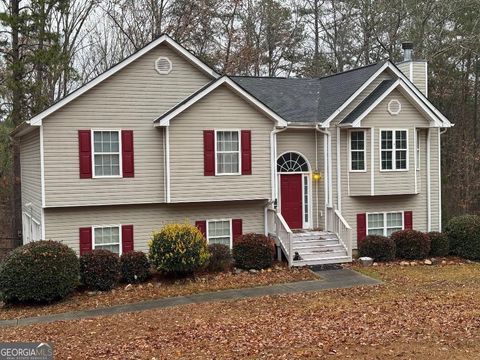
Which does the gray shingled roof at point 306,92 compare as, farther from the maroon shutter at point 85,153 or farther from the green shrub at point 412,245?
the maroon shutter at point 85,153

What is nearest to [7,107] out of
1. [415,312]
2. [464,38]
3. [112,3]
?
[112,3]

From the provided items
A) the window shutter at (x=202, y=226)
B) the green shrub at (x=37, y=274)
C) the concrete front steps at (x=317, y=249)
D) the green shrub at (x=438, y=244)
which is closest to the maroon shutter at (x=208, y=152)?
the window shutter at (x=202, y=226)

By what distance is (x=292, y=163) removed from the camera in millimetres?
20312

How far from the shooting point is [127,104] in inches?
683

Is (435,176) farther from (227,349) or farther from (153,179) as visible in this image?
(227,349)

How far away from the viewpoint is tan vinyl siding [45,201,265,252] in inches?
663

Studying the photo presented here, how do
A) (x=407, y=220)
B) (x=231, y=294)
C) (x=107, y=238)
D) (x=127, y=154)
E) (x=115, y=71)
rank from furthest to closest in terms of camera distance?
1. (x=407, y=220)
2. (x=107, y=238)
3. (x=127, y=154)
4. (x=115, y=71)
5. (x=231, y=294)

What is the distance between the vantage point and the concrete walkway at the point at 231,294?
41.0 ft

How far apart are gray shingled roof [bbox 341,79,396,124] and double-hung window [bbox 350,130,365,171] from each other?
0.68 m

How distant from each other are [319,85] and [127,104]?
9.66 meters

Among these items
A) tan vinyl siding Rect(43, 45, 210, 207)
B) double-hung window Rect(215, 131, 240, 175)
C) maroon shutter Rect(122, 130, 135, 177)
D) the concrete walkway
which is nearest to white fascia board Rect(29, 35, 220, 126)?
tan vinyl siding Rect(43, 45, 210, 207)

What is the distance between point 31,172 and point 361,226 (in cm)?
1280

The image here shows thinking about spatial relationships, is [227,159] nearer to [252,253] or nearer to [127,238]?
[252,253]

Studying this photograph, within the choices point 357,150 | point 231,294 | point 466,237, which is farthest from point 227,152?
point 466,237
